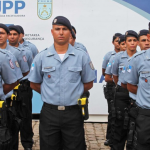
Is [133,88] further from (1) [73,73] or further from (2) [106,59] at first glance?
(2) [106,59]

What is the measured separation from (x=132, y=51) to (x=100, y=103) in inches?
94.8

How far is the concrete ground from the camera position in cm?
563

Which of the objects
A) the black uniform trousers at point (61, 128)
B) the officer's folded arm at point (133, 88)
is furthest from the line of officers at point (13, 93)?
the officer's folded arm at point (133, 88)

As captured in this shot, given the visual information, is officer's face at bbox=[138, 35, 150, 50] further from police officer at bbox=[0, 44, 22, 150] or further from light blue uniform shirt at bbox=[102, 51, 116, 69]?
light blue uniform shirt at bbox=[102, 51, 116, 69]

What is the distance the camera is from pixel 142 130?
10.9 feet

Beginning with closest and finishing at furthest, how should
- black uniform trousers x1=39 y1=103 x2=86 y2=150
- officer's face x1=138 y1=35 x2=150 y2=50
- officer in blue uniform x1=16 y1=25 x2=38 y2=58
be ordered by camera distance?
1. black uniform trousers x1=39 y1=103 x2=86 y2=150
2. officer's face x1=138 y1=35 x2=150 y2=50
3. officer in blue uniform x1=16 y1=25 x2=38 y2=58

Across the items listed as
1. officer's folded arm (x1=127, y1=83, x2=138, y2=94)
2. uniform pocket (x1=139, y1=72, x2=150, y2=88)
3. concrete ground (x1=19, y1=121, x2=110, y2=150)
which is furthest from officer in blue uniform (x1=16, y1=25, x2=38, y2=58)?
uniform pocket (x1=139, y1=72, x2=150, y2=88)

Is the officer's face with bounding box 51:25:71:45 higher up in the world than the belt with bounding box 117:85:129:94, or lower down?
higher up

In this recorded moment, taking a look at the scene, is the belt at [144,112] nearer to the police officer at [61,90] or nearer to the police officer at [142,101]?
the police officer at [142,101]

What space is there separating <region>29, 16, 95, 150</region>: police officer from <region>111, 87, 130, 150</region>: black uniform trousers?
1.32 m

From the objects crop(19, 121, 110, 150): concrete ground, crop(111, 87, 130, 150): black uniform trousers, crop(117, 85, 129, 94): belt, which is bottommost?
crop(19, 121, 110, 150): concrete ground

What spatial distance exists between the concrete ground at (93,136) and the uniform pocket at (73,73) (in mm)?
2318

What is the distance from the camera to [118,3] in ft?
22.8

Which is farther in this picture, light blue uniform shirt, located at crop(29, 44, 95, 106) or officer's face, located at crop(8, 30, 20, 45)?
officer's face, located at crop(8, 30, 20, 45)
